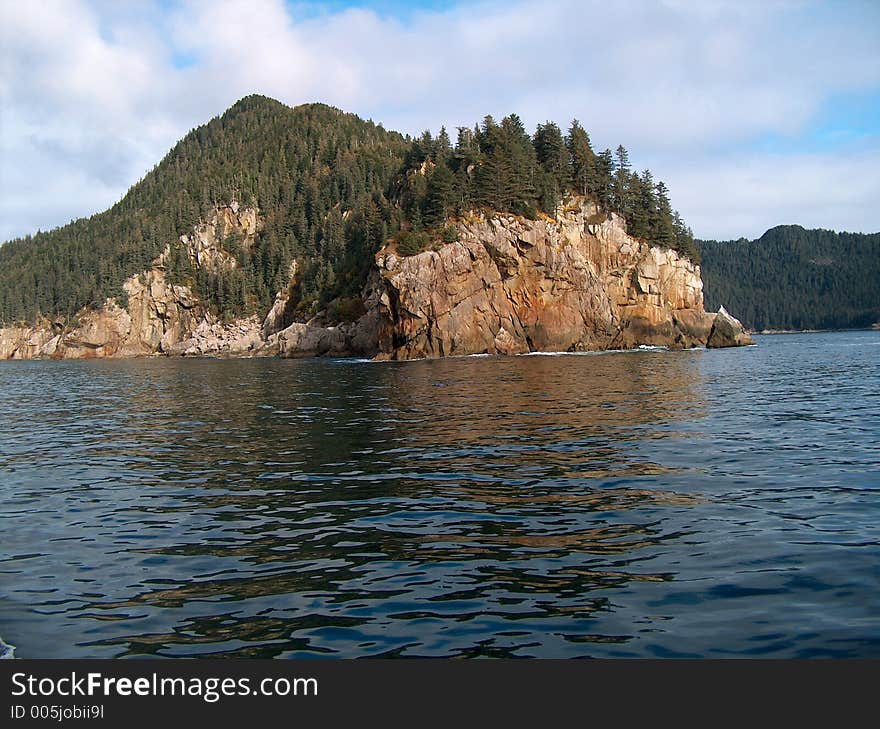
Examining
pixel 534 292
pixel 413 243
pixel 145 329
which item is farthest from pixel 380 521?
pixel 145 329

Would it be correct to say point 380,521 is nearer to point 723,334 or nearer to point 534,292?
point 534,292

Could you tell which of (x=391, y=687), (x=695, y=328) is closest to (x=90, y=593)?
(x=391, y=687)

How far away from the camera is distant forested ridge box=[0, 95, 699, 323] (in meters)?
96.5

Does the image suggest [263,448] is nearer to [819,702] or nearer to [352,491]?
[352,491]

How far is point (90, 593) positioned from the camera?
1005cm

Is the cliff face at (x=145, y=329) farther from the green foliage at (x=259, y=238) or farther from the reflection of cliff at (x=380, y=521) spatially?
the reflection of cliff at (x=380, y=521)

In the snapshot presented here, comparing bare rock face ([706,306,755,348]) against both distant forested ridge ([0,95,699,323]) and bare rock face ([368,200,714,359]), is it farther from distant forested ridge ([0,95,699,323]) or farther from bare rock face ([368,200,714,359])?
distant forested ridge ([0,95,699,323])

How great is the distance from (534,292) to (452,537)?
262 feet

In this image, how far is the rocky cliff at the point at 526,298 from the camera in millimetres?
85125

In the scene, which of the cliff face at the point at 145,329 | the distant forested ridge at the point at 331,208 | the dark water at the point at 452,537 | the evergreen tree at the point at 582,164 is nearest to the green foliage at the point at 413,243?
the distant forested ridge at the point at 331,208

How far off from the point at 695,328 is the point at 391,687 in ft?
340

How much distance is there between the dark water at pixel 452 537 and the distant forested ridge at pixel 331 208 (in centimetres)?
6726

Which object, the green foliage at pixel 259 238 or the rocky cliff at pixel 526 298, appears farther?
the green foliage at pixel 259 238

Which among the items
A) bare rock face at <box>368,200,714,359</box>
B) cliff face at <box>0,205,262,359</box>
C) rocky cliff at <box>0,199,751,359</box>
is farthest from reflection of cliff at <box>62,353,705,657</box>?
cliff face at <box>0,205,262,359</box>
